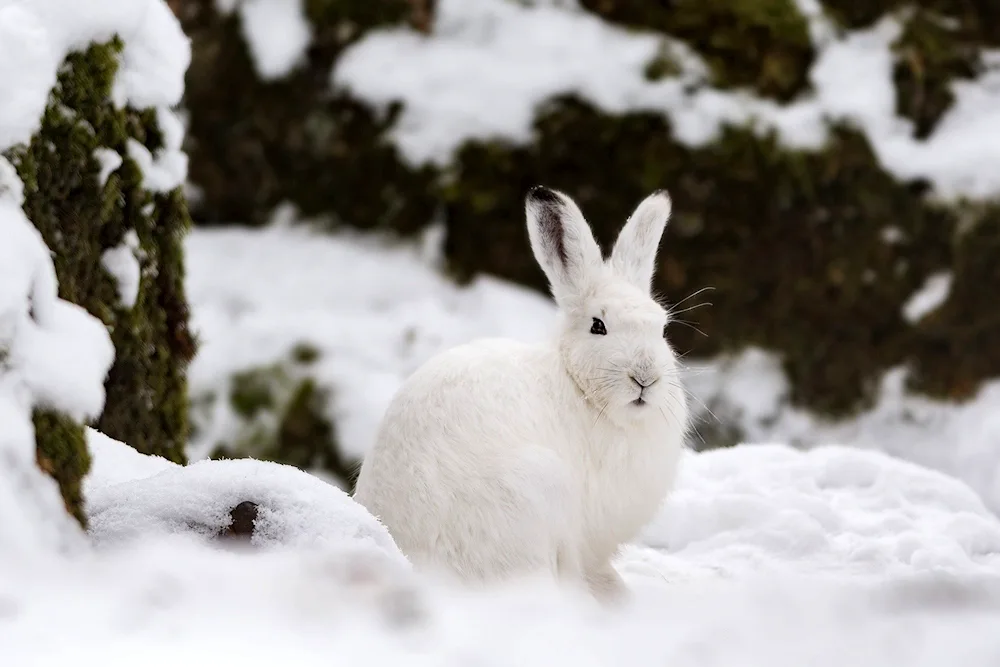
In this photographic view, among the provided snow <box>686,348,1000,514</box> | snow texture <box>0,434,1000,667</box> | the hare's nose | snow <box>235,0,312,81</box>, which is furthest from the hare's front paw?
snow <box>235,0,312,81</box>

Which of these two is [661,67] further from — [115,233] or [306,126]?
[115,233]

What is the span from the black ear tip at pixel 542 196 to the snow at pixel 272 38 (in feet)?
13.6

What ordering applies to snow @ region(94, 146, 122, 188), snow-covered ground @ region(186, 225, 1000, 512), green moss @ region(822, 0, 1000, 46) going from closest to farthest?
1. snow @ region(94, 146, 122, 188)
2. snow-covered ground @ region(186, 225, 1000, 512)
3. green moss @ region(822, 0, 1000, 46)

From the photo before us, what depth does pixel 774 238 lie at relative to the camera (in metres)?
7.03

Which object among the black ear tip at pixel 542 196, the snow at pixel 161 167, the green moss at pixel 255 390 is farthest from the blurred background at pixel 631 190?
the black ear tip at pixel 542 196

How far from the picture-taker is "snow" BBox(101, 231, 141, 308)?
141 inches

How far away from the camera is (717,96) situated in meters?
7.13

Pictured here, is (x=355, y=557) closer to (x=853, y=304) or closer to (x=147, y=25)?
(x=147, y=25)

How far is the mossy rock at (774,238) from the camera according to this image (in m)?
6.99

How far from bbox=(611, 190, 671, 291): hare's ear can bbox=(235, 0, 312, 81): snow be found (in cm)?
426

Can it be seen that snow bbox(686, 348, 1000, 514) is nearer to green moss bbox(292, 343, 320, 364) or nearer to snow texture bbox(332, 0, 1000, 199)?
snow texture bbox(332, 0, 1000, 199)

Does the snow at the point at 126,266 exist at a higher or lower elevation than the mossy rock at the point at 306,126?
lower

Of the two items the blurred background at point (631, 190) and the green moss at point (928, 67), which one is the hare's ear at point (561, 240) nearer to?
the blurred background at point (631, 190)

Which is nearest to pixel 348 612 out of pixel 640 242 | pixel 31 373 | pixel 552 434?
pixel 31 373
